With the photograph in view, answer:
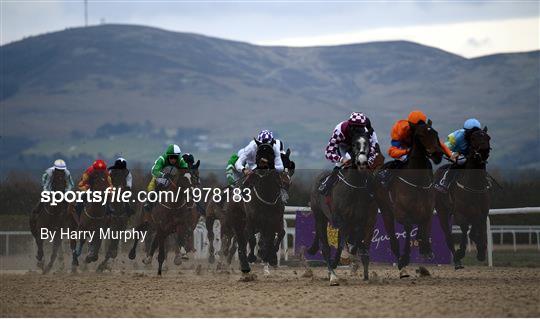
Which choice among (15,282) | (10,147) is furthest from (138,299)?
(10,147)

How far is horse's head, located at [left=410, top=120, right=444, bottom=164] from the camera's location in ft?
50.2

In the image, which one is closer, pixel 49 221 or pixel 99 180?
pixel 99 180

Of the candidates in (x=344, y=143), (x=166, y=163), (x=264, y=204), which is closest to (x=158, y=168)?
(x=166, y=163)

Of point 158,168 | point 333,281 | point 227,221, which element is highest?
point 158,168

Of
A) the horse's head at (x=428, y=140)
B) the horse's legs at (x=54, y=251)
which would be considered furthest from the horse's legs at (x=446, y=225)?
the horse's legs at (x=54, y=251)

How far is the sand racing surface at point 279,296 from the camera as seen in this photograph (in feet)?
36.6

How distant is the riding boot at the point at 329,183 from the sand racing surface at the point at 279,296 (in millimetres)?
1288

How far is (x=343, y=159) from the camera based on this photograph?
1548 centimetres

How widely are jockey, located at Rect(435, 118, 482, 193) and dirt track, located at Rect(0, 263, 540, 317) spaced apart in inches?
55.4

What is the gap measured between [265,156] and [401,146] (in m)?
1.96

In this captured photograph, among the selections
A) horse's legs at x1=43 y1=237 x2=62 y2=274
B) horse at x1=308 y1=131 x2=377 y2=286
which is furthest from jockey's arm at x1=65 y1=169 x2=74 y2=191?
horse at x1=308 y1=131 x2=377 y2=286

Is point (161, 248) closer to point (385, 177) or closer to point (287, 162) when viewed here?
point (287, 162)

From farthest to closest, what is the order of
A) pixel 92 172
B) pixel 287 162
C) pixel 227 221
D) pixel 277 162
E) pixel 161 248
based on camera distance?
pixel 92 172 → pixel 161 248 → pixel 227 221 → pixel 287 162 → pixel 277 162

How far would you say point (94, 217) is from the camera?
20.8m
